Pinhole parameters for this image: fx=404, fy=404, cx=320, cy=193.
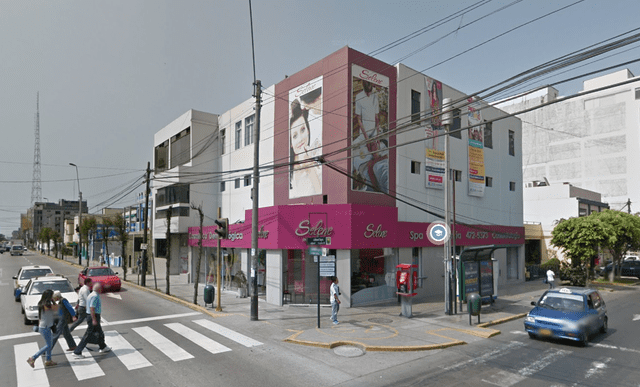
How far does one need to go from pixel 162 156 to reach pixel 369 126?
21972mm

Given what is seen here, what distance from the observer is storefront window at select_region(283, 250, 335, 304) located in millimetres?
18766

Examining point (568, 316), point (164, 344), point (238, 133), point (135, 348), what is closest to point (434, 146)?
point (238, 133)

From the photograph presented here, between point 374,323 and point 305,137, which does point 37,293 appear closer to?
point 374,323

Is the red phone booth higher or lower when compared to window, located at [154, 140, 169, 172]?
lower

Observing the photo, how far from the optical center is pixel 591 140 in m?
57.6

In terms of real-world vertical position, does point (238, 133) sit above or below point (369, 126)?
above

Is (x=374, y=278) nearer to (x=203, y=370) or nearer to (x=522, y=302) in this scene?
(x=522, y=302)

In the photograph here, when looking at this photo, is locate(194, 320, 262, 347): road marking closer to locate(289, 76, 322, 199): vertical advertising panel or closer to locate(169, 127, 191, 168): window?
locate(289, 76, 322, 199): vertical advertising panel

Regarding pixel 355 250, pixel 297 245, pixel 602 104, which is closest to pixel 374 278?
pixel 355 250

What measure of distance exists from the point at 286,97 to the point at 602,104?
55.5 meters

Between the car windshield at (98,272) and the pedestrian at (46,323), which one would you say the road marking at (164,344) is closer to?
the pedestrian at (46,323)

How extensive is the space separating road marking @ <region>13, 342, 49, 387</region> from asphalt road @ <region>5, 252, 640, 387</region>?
23 millimetres

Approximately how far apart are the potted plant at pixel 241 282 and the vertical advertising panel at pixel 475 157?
49.7 feet

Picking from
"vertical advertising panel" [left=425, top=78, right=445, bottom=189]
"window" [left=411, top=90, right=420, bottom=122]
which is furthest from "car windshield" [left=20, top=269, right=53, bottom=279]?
"window" [left=411, top=90, right=420, bottom=122]
